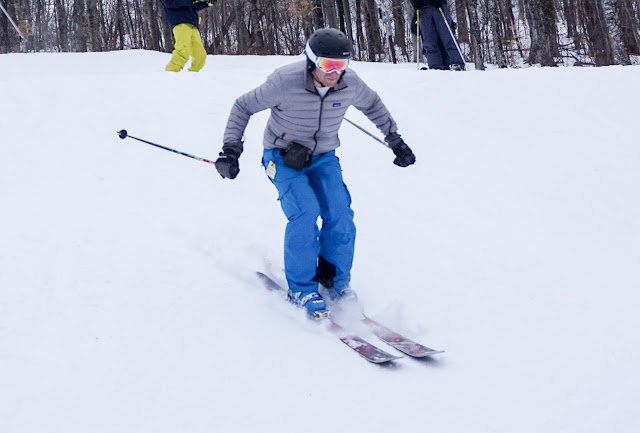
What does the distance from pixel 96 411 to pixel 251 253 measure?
6.23 feet

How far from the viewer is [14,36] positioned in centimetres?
2555

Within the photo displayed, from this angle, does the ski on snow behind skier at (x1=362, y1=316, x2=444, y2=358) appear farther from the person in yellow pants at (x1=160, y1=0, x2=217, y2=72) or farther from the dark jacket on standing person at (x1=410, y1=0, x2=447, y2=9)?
the dark jacket on standing person at (x1=410, y1=0, x2=447, y2=9)

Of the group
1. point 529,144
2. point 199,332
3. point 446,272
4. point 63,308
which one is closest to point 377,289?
point 446,272

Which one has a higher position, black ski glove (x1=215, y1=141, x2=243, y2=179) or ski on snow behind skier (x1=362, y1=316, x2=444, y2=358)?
black ski glove (x1=215, y1=141, x2=243, y2=179)

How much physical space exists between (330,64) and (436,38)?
18.6 feet

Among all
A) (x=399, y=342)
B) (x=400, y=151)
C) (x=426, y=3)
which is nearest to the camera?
(x=399, y=342)

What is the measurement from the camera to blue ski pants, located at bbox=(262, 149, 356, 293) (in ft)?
10.6

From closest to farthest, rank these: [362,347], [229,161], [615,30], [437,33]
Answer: [362,347] < [229,161] < [437,33] < [615,30]

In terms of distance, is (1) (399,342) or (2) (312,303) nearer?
(1) (399,342)

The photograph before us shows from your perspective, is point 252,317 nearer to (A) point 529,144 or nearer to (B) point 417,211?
(B) point 417,211

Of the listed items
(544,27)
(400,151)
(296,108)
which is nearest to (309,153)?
(296,108)

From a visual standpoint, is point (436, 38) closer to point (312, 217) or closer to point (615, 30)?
point (615, 30)

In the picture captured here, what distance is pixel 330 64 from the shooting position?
304 centimetres

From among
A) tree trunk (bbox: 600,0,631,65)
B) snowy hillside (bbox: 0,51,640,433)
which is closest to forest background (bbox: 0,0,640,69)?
tree trunk (bbox: 600,0,631,65)
